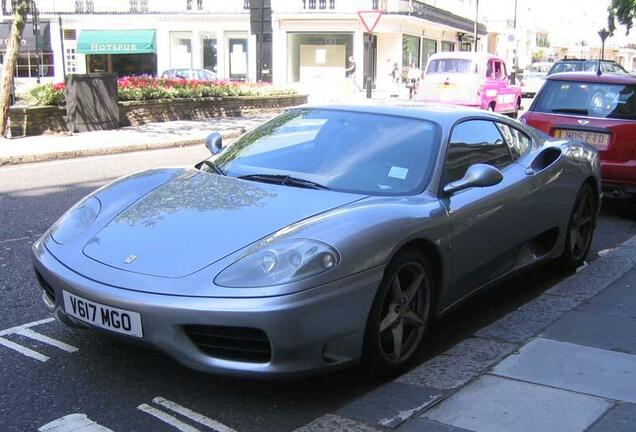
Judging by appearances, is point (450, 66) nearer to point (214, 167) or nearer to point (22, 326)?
point (214, 167)

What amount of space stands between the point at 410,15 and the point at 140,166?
31006 mm

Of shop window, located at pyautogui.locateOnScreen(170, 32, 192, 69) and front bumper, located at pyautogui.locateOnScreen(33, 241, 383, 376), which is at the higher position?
shop window, located at pyautogui.locateOnScreen(170, 32, 192, 69)

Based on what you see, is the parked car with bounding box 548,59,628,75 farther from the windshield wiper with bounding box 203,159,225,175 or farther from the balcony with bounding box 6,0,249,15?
the windshield wiper with bounding box 203,159,225,175

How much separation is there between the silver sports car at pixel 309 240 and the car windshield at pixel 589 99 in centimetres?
312

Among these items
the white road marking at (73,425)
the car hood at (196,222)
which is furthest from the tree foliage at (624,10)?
the white road marking at (73,425)

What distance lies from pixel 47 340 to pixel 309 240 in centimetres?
173

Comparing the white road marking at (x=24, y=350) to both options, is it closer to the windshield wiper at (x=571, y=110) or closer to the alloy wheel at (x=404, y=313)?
the alloy wheel at (x=404, y=313)

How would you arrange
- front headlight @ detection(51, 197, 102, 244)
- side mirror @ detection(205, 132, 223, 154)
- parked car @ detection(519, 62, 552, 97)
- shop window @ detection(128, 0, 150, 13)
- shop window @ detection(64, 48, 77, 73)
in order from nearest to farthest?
front headlight @ detection(51, 197, 102, 244)
side mirror @ detection(205, 132, 223, 154)
parked car @ detection(519, 62, 552, 97)
shop window @ detection(128, 0, 150, 13)
shop window @ detection(64, 48, 77, 73)

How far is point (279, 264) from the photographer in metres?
2.96

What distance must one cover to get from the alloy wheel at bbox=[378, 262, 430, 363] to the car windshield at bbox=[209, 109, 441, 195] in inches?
20.0

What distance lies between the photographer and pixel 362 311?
3.10 meters

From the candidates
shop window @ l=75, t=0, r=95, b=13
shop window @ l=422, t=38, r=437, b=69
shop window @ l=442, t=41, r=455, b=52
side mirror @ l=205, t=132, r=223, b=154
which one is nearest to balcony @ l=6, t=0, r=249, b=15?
shop window @ l=75, t=0, r=95, b=13

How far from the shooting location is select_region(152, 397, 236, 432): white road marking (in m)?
2.91

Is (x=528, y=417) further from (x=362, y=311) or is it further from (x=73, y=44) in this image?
(x=73, y=44)
